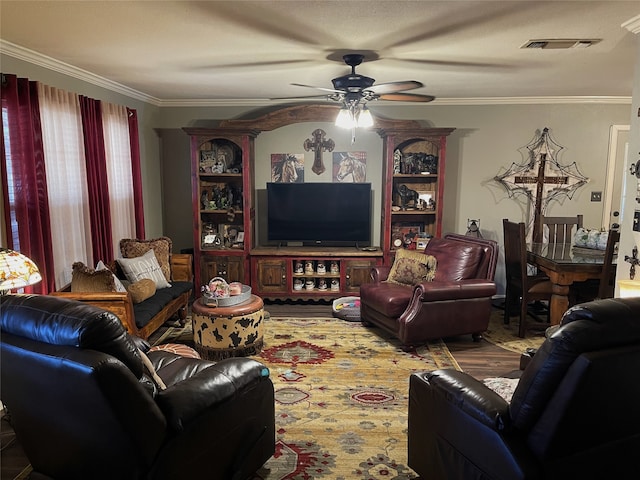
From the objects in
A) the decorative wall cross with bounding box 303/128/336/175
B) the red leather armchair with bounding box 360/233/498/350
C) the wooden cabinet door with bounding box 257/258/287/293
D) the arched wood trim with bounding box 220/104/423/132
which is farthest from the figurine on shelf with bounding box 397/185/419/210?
the wooden cabinet door with bounding box 257/258/287/293

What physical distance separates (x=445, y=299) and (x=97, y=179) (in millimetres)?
3258

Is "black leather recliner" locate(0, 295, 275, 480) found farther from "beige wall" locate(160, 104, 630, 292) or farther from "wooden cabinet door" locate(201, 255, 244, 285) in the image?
"beige wall" locate(160, 104, 630, 292)

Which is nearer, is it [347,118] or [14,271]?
[14,271]

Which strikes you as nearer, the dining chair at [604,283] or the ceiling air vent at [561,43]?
the ceiling air vent at [561,43]

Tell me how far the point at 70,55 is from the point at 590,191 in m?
5.55

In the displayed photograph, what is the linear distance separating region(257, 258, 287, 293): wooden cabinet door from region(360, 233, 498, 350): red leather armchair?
1.21m

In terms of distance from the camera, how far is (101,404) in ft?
5.47

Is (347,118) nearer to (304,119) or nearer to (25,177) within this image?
(304,119)

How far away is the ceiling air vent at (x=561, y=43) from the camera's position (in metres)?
2.97

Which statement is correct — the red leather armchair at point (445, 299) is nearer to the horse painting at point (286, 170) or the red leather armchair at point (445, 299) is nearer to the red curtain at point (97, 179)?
the horse painting at point (286, 170)

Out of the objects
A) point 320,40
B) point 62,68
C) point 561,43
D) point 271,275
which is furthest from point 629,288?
point 62,68

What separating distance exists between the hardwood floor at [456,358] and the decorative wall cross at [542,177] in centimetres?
201

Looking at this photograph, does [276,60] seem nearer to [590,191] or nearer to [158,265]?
[158,265]

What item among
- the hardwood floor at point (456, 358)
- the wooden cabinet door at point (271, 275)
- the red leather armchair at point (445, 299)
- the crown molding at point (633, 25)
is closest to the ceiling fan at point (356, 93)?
the crown molding at point (633, 25)
